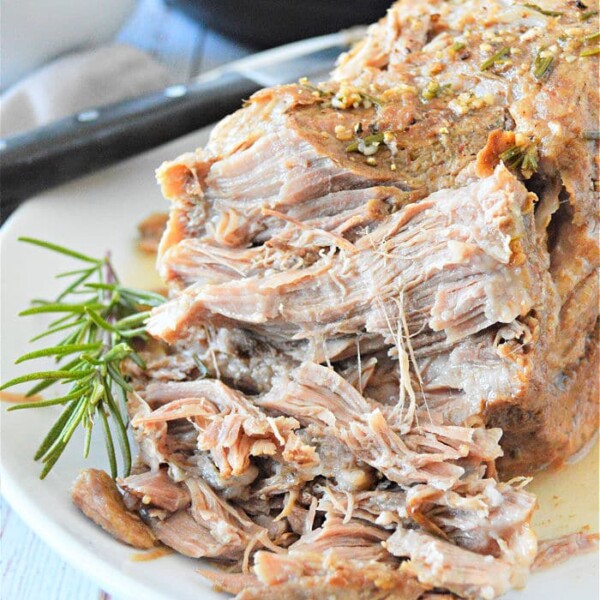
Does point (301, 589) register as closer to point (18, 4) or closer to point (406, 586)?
point (406, 586)

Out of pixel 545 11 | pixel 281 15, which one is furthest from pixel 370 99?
pixel 281 15

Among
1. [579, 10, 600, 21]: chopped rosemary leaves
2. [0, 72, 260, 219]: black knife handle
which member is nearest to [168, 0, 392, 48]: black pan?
[0, 72, 260, 219]: black knife handle

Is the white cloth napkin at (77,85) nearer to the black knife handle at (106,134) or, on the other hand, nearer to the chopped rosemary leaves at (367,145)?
the black knife handle at (106,134)

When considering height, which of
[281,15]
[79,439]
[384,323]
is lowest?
[79,439]

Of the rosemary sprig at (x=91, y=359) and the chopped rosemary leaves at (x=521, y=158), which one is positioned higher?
the chopped rosemary leaves at (x=521, y=158)

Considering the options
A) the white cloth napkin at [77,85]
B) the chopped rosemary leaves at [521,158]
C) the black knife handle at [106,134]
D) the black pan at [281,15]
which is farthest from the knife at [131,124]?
the chopped rosemary leaves at [521,158]

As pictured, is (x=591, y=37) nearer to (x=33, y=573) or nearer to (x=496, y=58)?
(x=496, y=58)
